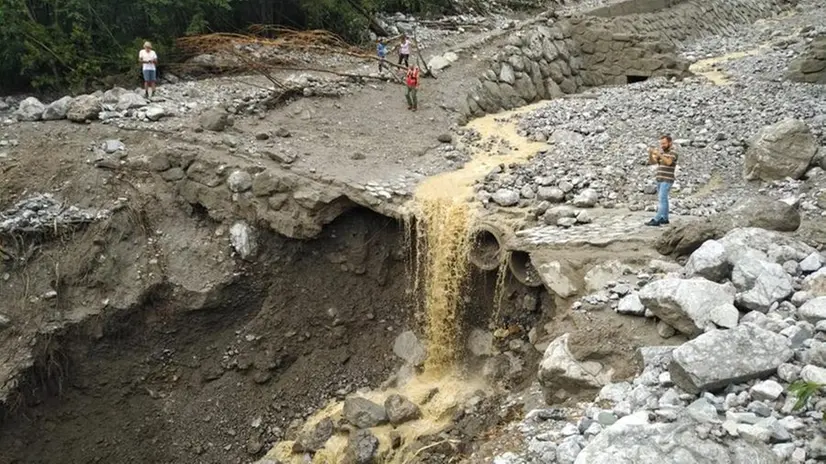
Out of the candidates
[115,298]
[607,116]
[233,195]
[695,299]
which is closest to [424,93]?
[607,116]

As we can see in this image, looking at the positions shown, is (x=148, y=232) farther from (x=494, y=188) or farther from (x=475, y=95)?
(x=475, y=95)

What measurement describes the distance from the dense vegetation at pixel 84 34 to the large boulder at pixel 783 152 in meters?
10.5

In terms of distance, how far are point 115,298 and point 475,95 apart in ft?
28.2

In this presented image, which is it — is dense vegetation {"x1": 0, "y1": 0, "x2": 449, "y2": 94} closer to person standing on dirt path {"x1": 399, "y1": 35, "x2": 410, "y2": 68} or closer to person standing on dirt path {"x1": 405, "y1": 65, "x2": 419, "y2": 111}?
person standing on dirt path {"x1": 399, "y1": 35, "x2": 410, "y2": 68}

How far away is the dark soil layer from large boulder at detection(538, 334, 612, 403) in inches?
162

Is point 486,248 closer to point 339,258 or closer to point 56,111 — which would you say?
point 339,258

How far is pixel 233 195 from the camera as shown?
11.4m

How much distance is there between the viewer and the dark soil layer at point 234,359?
10812 millimetres

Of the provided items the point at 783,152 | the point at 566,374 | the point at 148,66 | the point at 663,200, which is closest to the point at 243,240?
the point at 148,66

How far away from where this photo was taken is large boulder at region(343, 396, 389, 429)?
10227 mm

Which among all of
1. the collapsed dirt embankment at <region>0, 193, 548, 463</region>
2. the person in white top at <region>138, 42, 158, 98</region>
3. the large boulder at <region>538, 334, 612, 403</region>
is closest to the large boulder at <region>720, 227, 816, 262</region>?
the large boulder at <region>538, 334, 612, 403</region>

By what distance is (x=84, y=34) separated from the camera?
1384 centimetres

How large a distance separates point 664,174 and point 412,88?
657 centimetres

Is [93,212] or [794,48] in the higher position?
[794,48]
